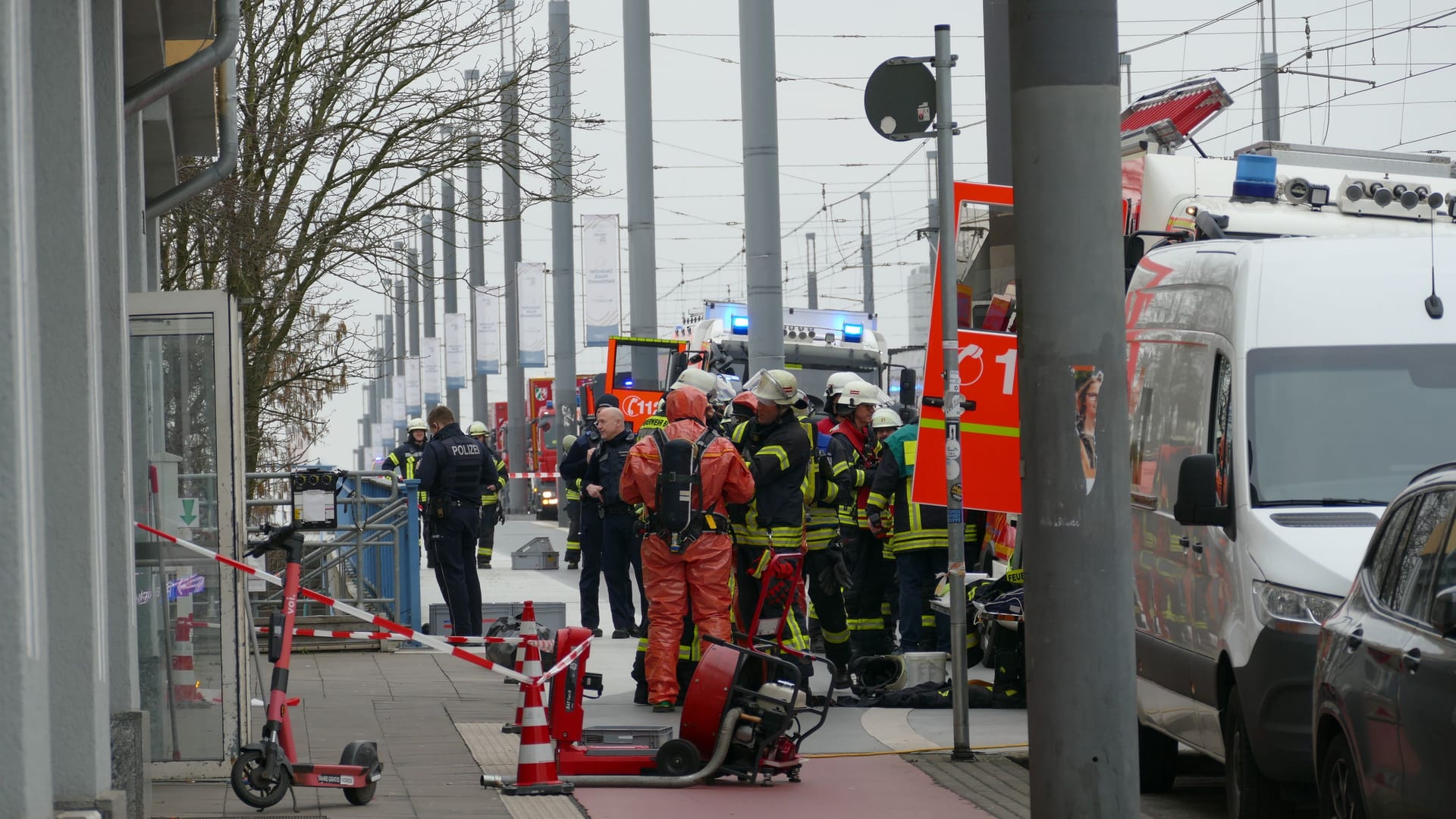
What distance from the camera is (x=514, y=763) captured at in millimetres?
9430

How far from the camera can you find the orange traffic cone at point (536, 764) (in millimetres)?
8289

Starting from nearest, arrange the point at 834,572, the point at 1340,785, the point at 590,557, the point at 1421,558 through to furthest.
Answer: the point at 1421,558, the point at 1340,785, the point at 834,572, the point at 590,557

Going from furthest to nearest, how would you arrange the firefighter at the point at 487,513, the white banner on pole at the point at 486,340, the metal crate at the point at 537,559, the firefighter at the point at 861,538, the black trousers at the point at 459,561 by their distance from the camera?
the white banner on pole at the point at 486,340 < the metal crate at the point at 537,559 < the firefighter at the point at 487,513 < the black trousers at the point at 459,561 < the firefighter at the point at 861,538

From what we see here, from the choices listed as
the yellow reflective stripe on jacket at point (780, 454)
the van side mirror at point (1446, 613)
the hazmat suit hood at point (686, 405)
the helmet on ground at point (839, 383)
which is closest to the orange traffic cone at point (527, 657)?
the hazmat suit hood at point (686, 405)

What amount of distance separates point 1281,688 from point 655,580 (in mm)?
4600

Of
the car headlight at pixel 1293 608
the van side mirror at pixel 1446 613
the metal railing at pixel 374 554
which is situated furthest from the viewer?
the metal railing at pixel 374 554

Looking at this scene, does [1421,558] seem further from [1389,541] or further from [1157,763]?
[1157,763]

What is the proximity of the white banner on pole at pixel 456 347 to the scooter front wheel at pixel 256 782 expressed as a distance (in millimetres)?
41253

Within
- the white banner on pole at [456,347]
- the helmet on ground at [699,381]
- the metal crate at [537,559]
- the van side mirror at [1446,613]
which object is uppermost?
the white banner on pole at [456,347]

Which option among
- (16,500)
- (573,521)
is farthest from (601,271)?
(16,500)

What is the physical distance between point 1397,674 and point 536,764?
402cm

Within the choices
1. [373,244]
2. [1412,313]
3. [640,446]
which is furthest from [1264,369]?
[373,244]

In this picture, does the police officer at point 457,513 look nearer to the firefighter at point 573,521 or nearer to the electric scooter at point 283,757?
the firefighter at point 573,521

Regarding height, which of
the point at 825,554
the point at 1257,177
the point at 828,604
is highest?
the point at 1257,177
